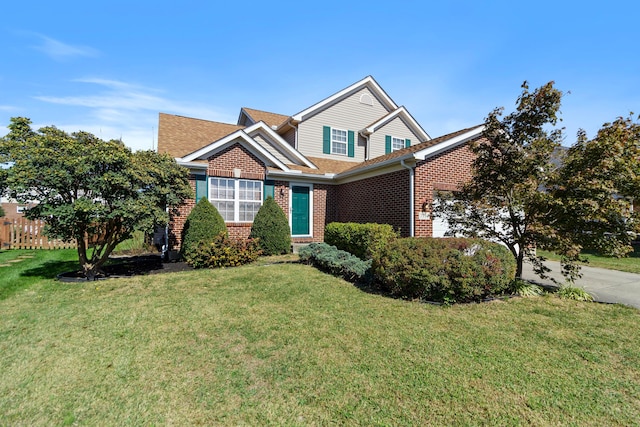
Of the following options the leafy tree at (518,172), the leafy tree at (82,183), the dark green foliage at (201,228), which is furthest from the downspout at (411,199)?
the leafy tree at (82,183)

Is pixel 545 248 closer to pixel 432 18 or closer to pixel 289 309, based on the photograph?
pixel 289 309

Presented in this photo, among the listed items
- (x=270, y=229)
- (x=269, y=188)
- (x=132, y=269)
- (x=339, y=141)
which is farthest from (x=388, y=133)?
(x=132, y=269)

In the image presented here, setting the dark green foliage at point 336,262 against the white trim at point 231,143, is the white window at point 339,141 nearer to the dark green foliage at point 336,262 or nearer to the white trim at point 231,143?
the white trim at point 231,143

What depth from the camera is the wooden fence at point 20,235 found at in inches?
506

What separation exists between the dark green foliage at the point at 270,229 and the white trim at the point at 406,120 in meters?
8.49

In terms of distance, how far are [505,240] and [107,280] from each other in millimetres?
9602

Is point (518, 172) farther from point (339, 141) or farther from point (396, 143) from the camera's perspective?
point (396, 143)

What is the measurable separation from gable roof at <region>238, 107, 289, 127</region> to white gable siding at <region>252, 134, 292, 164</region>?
3606 millimetres

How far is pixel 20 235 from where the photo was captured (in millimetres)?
12984

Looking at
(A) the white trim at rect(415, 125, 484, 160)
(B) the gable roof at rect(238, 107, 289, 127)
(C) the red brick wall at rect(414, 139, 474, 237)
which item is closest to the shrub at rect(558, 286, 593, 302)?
(C) the red brick wall at rect(414, 139, 474, 237)

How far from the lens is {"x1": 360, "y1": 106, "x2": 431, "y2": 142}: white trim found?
1683cm

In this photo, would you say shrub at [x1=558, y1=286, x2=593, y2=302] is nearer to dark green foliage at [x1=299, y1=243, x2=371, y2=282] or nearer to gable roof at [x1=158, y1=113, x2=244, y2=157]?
dark green foliage at [x1=299, y1=243, x2=371, y2=282]

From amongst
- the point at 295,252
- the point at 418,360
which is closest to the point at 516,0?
the point at 418,360

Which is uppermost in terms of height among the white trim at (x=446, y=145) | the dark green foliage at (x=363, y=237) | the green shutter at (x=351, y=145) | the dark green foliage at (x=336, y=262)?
the green shutter at (x=351, y=145)
